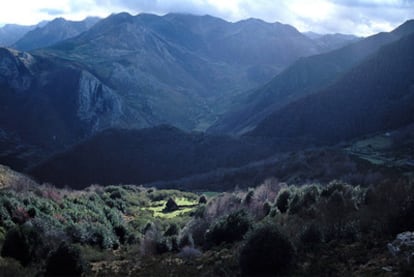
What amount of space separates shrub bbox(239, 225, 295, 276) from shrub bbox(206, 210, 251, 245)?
419 inches

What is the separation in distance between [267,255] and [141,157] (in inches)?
6251

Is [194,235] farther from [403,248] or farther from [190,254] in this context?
A: [403,248]

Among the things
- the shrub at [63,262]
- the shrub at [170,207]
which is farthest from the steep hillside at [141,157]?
the shrub at [63,262]

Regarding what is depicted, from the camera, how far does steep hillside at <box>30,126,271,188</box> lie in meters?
164

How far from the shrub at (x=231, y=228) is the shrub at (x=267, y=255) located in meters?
10.6

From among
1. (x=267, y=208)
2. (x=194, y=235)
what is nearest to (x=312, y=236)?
(x=194, y=235)

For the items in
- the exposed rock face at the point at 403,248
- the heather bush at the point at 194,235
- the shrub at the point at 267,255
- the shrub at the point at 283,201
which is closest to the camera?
the exposed rock face at the point at 403,248

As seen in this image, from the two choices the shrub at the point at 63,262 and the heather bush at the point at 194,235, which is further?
the heather bush at the point at 194,235

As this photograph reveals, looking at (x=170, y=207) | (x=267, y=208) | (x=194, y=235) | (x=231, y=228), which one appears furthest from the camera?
(x=170, y=207)

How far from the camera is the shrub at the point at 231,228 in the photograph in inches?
1353

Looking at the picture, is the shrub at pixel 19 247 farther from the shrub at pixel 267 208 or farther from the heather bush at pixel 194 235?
the shrub at pixel 267 208

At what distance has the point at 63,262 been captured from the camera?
25.5 metres

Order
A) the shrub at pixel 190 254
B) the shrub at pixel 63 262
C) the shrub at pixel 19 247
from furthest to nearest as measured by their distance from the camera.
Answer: the shrub at pixel 190 254 → the shrub at pixel 19 247 → the shrub at pixel 63 262

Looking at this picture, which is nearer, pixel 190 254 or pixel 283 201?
pixel 190 254
